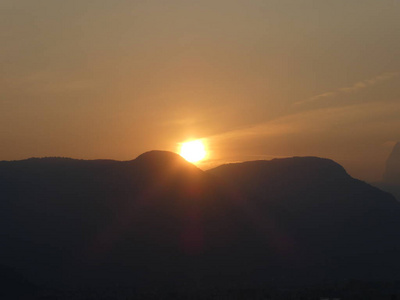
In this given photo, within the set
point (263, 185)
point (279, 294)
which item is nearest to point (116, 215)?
point (279, 294)

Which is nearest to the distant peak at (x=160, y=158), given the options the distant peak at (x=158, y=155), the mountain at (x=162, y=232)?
the distant peak at (x=158, y=155)

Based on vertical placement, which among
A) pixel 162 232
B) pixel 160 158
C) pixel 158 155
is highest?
pixel 158 155

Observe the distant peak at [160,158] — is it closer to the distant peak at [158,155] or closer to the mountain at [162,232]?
the distant peak at [158,155]

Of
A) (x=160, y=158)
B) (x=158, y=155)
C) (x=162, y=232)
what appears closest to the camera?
(x=162, y=232)

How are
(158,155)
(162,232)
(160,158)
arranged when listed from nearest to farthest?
(162,232), (160,158), (158,155)

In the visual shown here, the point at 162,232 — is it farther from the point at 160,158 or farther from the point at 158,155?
the point at 158,155

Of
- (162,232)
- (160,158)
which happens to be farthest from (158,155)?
(162,232)

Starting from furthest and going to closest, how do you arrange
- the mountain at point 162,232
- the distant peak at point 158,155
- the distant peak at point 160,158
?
the distant peak at point 158,155 < the distant peak at point 160,158 < the mountain at point 162,232

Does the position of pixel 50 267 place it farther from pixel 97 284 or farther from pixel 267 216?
pixel 267 216
